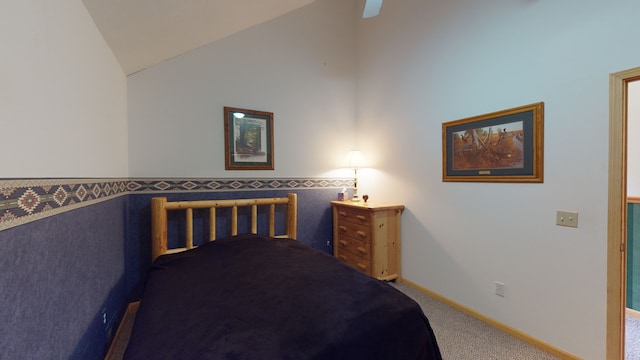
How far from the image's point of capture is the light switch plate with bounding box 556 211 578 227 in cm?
170

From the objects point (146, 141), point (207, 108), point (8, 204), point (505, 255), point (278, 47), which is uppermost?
point (278, 47)

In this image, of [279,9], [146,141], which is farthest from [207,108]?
[279,9]

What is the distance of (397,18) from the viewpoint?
3020mm

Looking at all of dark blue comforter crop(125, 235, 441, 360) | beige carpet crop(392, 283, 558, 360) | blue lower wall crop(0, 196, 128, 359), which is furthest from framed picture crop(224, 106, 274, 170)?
beige carpet crop(392, 283, 558, 360)

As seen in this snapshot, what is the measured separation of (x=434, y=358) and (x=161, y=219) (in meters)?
2.27

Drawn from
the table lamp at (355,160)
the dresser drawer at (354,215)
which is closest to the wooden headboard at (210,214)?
the dresser drawer at (354,215)

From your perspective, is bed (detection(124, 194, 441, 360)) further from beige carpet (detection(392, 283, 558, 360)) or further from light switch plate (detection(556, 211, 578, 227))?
light switch plate (detection(556, 211, 578, 227))

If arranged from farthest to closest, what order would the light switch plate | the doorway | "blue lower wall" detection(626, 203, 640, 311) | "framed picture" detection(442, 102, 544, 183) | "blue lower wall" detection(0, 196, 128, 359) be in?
"blue lower wall" detection(626, 203, 640, 311) → "framed picture" detection(442, 102, 544, 183) → the light switch plate → the doorway → "blue lower wall" detection(0, 196, 128, 359)

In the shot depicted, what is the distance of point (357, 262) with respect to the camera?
3.03 meters

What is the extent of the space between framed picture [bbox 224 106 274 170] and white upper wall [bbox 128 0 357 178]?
63 mm

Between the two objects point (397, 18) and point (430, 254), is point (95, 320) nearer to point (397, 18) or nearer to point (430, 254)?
point (430, 254)

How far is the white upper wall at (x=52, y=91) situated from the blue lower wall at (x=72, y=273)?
0.12 m

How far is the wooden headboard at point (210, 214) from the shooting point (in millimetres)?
2309

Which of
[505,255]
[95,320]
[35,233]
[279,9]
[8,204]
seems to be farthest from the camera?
[505,255]
